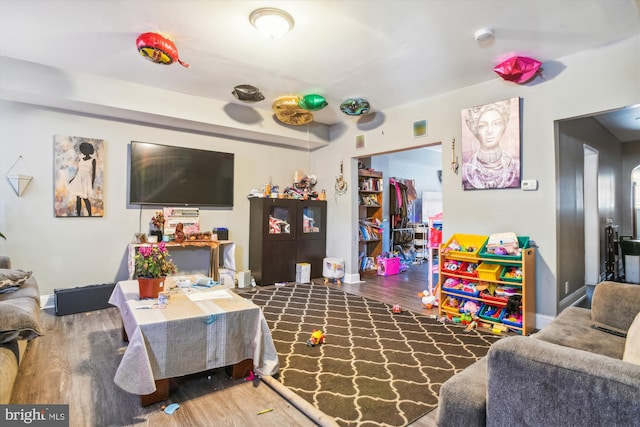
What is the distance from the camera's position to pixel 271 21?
2441mm

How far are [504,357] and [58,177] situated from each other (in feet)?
15.0

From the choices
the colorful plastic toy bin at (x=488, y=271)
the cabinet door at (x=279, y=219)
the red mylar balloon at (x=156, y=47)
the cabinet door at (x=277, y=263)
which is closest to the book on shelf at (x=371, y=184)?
the cabinet door at (x=279, y=219)

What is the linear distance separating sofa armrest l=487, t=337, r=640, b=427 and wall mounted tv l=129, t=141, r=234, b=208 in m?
4.20

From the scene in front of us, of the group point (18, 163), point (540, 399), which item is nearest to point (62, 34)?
point (18, 163)

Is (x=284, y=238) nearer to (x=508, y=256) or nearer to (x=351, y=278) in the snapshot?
(x=351, y=278)

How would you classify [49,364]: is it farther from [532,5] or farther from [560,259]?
[560,259]

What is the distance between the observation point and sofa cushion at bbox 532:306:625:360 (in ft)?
5.64

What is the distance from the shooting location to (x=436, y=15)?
8.02 feet

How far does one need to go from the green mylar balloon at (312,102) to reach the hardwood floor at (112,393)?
2962 millimetres

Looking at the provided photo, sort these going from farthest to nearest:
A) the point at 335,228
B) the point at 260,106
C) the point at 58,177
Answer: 1. the point at 335,228
2. the point at 260,106
3. the point at 58,177

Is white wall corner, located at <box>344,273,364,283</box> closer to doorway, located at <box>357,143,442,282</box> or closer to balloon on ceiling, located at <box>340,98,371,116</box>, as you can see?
doorway, located at <box>357,143,442,282</box>

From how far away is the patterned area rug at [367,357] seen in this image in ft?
6.27

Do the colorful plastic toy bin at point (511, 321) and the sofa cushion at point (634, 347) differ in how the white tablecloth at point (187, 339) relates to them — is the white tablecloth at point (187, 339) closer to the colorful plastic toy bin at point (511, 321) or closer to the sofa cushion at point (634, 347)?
the sofa cushion at point (634, 347)

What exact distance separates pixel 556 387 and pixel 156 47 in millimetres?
3229
